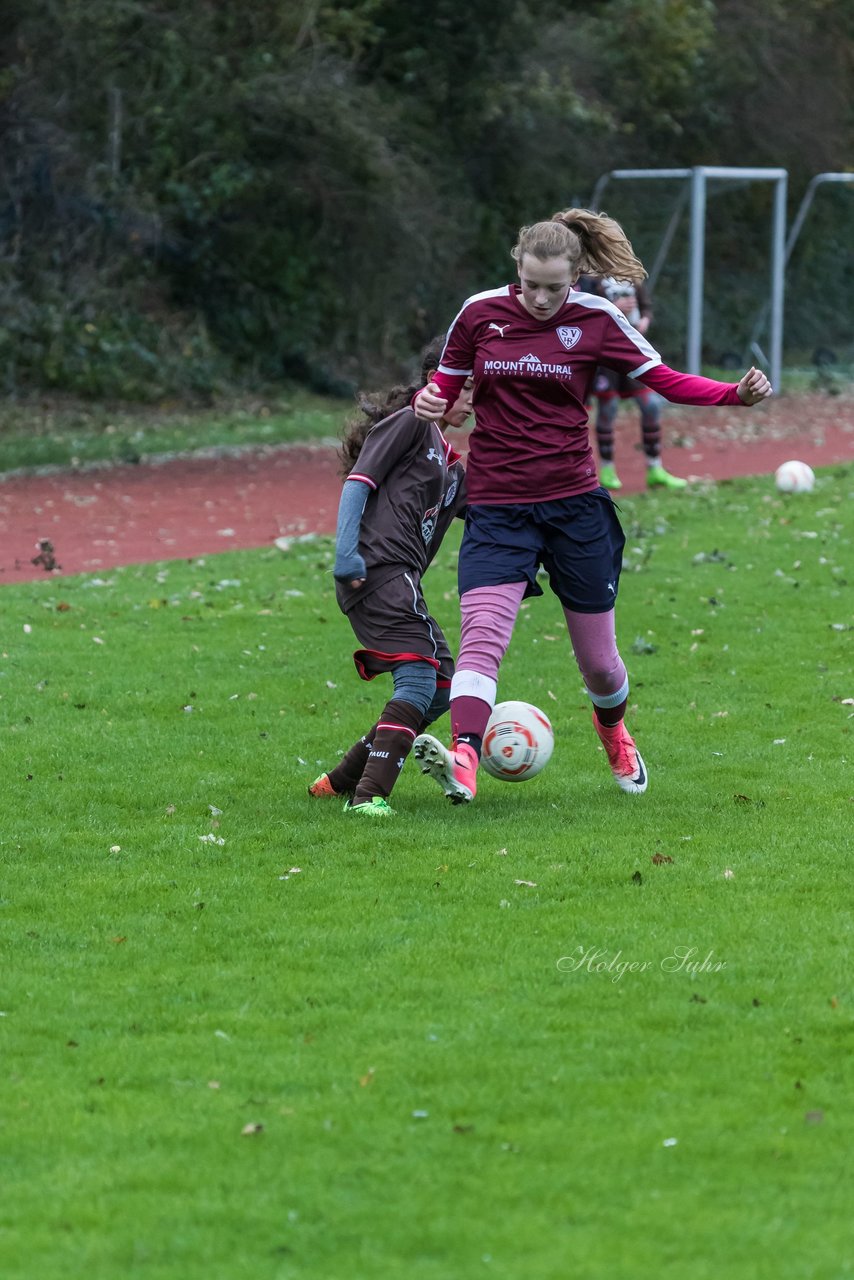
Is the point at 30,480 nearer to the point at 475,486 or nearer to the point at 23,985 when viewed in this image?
the point at 475,486

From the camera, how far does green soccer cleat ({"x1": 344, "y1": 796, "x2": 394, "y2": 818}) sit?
634 cm

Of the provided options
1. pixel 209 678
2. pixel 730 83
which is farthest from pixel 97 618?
pixel 730 83

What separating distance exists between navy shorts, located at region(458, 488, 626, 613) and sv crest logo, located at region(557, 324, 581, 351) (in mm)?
552

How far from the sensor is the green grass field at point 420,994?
341 cm

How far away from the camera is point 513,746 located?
6309 mm

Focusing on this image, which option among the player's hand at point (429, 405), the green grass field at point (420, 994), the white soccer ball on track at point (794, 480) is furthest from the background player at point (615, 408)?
the player's hand at point (429, 405)

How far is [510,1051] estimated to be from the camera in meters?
4.21

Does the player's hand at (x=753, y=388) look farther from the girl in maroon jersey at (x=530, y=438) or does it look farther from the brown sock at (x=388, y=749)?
the brown sock at (x=388, y=749)

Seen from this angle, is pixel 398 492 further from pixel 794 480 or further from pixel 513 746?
pixel 794 480

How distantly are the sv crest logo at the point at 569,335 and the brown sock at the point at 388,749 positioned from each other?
146 cm

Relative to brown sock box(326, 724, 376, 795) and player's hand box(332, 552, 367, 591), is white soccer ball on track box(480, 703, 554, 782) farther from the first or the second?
player's hand box(332, 552, 367, 591)

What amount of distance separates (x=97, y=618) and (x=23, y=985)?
6121mm

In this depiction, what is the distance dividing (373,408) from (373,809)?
1.51 m

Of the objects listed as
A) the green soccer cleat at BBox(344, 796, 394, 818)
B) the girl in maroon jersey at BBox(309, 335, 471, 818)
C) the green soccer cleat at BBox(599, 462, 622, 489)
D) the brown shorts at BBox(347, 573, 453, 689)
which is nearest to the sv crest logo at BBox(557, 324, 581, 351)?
the girl in maroon jersey at BBox(309, 335, 471, 818)
